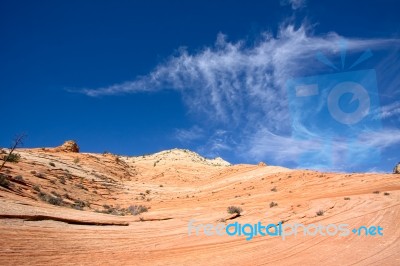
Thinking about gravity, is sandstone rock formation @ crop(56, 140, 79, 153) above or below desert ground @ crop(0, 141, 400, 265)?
above

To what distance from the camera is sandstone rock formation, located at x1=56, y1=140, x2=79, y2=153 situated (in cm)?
5005

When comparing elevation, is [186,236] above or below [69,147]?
below

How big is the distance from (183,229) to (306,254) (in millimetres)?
5229

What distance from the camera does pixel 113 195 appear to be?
3297 centimetres

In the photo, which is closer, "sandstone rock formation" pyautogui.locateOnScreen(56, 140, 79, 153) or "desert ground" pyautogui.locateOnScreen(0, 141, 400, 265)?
"desert ground" pyautogui.locateOnScreen(0, 141, 400, 265)

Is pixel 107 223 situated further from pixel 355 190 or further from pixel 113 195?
pixel 113 195

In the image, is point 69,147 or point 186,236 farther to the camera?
point 69,147

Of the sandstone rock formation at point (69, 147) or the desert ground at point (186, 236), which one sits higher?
the sandstone rock formation at point (69, 147)

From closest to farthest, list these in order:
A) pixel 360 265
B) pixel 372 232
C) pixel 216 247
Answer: pixel 360 265 < pixel 216 247 < pixel 372 232

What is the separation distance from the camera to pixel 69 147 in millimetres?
51094

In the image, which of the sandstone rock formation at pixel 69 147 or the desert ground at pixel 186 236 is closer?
the desert ground at pixel 186 236

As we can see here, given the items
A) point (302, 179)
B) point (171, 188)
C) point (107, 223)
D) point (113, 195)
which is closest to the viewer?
point (107, 223)

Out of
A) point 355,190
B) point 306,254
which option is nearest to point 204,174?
point 355,190

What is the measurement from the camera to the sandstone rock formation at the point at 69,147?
5005 centimetres
